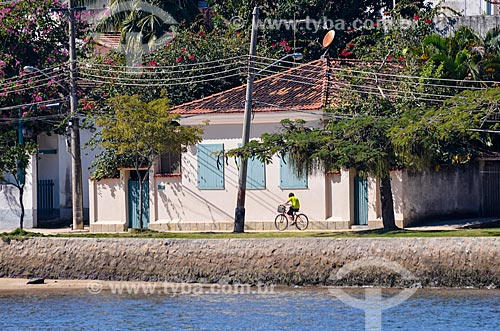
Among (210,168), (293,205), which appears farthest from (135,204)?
(293,205)

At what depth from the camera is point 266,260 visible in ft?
90.5

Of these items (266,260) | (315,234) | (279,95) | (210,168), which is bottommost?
(266,260)

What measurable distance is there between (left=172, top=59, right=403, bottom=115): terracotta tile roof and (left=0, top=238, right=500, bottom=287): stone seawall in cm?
649

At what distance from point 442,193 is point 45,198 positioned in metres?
13.1

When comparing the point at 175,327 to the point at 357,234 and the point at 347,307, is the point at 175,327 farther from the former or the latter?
the point at 357,234

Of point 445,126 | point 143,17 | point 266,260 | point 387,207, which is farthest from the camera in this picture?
point 143,17

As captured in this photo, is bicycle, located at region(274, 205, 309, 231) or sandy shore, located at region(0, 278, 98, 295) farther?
bicycle, located at region(274, 205, 309, 231)

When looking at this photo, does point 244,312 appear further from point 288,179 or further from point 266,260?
point 288,179

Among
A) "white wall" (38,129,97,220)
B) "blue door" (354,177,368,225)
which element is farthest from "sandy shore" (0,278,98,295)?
"white wall" (38,129,97,220)

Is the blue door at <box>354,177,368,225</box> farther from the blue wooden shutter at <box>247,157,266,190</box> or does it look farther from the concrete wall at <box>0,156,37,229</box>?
the concrete wall at <box>0,156,37,229</box>

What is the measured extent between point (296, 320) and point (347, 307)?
1811 mm

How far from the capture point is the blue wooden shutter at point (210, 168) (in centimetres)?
3419

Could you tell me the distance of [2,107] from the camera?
37.7 metres

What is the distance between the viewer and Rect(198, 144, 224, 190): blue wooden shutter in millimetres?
34188
